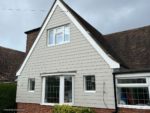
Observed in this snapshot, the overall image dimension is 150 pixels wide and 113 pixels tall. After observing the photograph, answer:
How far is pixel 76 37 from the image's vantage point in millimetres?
14172

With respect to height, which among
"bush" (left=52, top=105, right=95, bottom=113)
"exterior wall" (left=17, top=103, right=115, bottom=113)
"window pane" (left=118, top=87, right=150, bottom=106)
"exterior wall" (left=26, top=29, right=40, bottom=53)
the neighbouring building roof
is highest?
"exterior wall" (left=26, top=29, right=40, bottom=53)

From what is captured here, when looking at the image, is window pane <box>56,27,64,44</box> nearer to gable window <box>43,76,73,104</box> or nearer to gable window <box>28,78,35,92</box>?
gable window <box>43,76,73,104</box>

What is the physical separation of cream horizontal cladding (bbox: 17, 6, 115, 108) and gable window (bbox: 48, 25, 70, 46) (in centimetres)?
33

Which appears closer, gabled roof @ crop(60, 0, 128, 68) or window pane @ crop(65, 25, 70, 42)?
gabled roof @ crop(60, 0, 128, 68)

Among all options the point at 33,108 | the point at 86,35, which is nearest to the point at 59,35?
the point at 86,35

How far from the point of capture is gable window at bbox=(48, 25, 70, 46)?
14984 mm

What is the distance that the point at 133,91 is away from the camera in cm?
1138

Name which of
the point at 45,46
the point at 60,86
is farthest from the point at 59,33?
the point at 60,86

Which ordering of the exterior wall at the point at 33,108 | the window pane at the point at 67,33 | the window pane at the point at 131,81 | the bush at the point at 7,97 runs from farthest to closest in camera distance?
the bush at the point at 7,97 → the window pane at the point at 67,33 → the exterior wall at the point at 33,108 → the window pane at the point at 131,81

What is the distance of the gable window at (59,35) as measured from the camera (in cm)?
1498

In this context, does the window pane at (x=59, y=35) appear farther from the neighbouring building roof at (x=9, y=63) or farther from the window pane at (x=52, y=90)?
the neighbouring building roof at (x=9, y=63)

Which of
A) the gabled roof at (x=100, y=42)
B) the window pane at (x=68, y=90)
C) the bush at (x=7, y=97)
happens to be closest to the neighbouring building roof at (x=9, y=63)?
the bush at (x=7, y=97)

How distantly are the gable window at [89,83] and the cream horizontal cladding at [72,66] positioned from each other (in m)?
0.27

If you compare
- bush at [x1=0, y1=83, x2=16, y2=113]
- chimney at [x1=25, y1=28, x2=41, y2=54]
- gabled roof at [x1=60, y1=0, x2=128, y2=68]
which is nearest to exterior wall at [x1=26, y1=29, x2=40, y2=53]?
chimney at [x1=25, y1=28, x2=41, y2=54]
